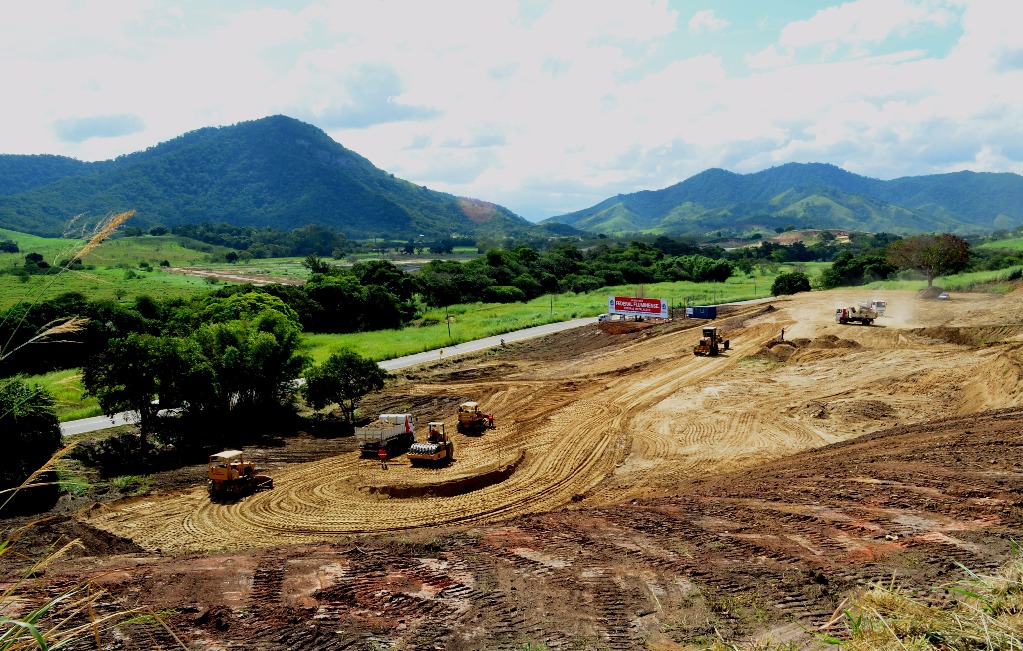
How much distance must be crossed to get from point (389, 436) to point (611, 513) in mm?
14024

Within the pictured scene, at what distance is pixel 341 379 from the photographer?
34469 millimetres

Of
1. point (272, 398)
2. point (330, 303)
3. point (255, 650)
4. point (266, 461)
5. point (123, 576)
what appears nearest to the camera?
point (255, 650)

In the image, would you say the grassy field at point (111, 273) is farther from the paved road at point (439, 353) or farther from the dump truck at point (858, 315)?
the dump truck at point (858, 315)

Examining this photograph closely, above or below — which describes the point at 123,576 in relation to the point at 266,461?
above

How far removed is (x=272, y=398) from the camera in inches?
1406

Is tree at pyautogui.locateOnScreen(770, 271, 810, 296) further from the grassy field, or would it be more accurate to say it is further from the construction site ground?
the grassy field

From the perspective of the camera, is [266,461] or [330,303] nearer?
[266,461]

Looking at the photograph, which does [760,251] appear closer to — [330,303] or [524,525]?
[330,303]

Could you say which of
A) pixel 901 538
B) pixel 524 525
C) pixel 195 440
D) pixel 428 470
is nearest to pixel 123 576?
pixel 524 525

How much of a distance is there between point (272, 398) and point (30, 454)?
12483mm

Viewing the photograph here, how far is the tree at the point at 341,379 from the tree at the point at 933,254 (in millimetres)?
63999

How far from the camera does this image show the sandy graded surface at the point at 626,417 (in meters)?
23.0

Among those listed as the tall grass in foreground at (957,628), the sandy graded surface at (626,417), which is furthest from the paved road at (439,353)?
the tall grass in foreground at (957,628)

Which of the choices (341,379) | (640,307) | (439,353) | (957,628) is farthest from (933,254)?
(957,628)
